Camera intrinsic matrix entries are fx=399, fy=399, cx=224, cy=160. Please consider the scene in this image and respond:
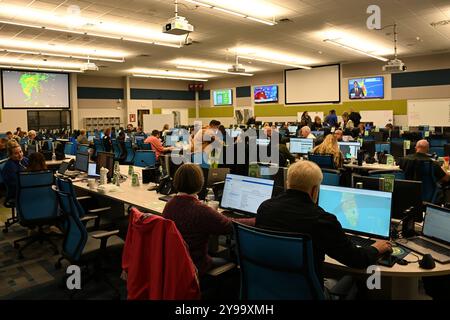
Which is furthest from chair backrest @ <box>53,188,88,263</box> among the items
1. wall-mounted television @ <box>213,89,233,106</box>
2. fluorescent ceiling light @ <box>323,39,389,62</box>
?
wall-mounted television @ <box>213,89,233,106</box>

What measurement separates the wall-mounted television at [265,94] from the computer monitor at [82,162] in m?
13.1

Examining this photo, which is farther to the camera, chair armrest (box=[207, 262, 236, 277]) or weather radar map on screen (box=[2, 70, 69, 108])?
weather radar map on screen (box=[2, 70, 69, 108])

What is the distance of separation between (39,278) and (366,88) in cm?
1401

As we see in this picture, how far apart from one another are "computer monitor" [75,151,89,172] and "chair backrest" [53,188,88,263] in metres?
2.63

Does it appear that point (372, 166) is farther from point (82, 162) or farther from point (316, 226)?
point (316, 226)

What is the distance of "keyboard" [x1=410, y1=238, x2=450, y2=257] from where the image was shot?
98.1 inches

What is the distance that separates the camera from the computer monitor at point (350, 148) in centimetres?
731

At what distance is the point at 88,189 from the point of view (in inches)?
193

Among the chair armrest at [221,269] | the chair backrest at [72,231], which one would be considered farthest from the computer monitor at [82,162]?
the chair armrest at [221,269]

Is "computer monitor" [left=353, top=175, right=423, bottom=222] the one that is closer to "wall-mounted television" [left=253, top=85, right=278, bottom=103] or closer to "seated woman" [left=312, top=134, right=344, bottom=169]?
"seated woman" [left=312, top=134, right=344, bottom=169]

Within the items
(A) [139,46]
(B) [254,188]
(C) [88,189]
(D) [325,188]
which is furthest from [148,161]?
(A) [139,46]

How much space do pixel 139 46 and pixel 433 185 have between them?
8.73m
